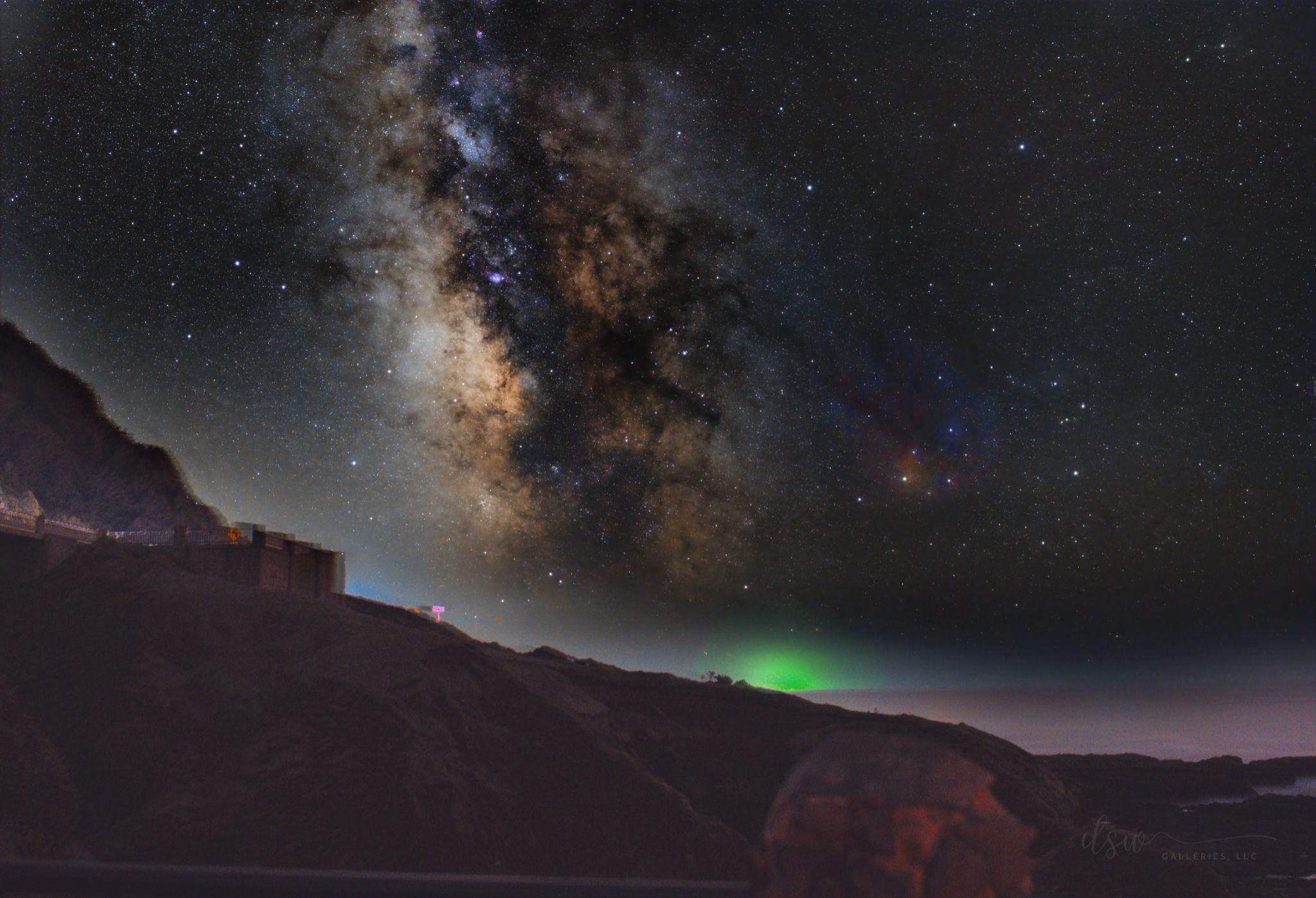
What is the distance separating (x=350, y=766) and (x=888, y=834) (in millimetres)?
19959

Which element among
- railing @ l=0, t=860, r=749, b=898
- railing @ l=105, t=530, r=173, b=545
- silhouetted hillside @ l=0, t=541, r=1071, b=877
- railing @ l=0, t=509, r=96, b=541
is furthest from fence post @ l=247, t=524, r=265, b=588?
railing @ l=0, t=860, r=749, b=898

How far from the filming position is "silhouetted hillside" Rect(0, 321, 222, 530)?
52.1 m

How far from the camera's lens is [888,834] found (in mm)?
1298

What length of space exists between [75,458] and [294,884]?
6630 cm

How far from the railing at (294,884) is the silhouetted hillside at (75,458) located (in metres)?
59.9

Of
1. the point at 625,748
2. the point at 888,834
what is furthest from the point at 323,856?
the point at 888,834

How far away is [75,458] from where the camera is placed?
5466 centimetres

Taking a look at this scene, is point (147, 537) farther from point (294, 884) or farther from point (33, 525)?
point (294, 884)

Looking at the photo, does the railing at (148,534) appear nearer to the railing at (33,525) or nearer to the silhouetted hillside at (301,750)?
the railing at (33,525)

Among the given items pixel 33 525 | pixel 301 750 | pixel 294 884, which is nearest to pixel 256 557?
pixel 33 525

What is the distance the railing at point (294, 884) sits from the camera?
5.92 feet
